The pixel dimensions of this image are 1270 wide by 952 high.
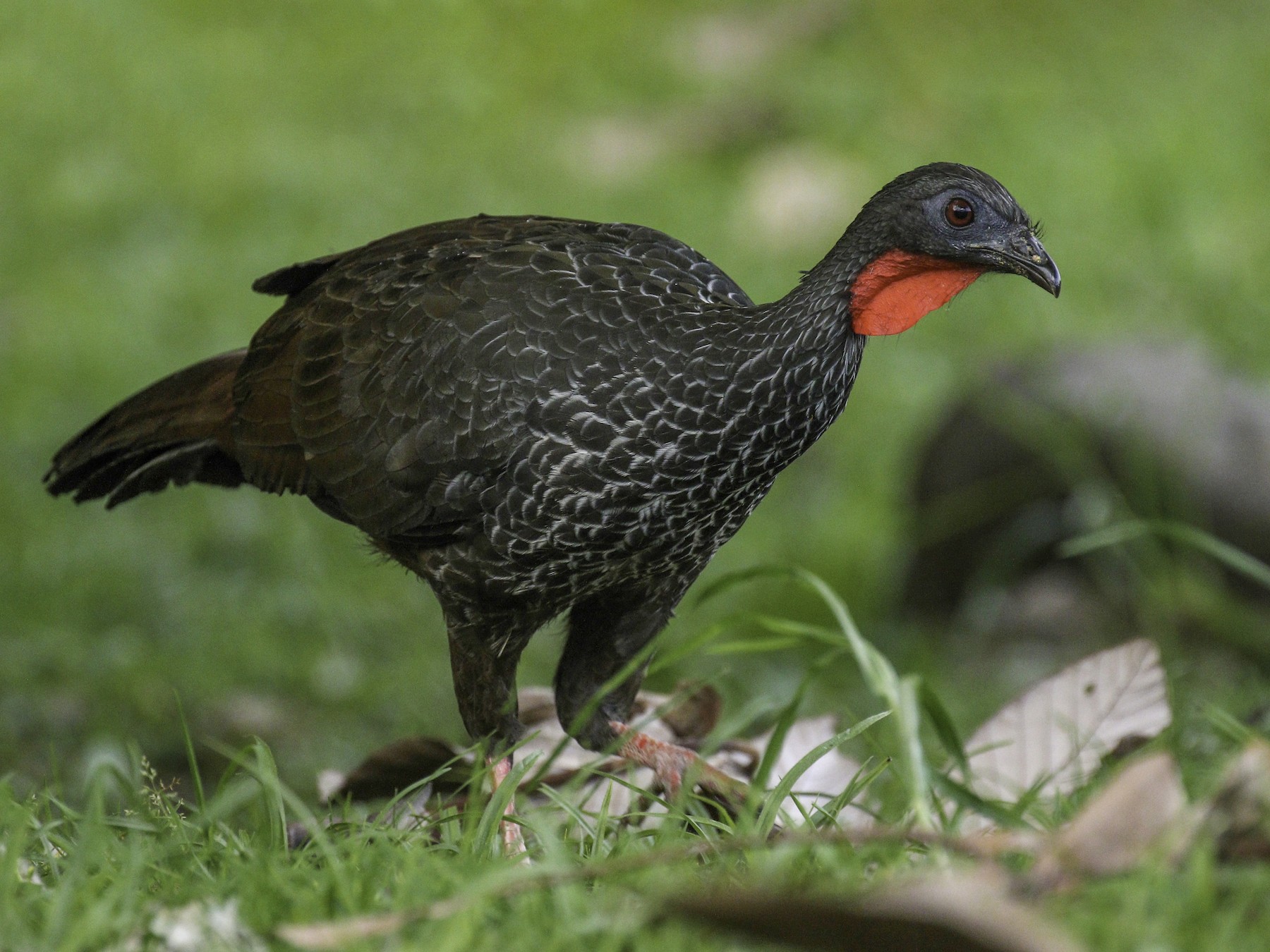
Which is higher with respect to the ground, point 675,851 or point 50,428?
point 50,428

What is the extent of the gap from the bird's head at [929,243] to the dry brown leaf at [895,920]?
59.4 inches

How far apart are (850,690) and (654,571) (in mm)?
2839

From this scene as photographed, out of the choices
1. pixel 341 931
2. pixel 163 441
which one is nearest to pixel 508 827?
pixel 341 931

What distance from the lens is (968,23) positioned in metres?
11.3

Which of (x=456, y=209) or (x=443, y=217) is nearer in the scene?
(x=443, y=217)

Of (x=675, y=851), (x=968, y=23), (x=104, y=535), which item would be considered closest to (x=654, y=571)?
(x=675, y=851)

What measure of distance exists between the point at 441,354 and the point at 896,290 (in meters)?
0.96

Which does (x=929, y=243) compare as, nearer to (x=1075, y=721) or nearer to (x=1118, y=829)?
(x=1075, y=721)

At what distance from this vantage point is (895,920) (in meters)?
1.79

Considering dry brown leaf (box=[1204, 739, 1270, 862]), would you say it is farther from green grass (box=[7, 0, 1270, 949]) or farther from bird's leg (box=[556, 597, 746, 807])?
bird's leg (box=[556, 597, 746, 807])

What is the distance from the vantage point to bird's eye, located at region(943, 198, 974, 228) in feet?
10.1

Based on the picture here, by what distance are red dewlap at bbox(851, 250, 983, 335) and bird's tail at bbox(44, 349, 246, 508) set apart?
5.19ft

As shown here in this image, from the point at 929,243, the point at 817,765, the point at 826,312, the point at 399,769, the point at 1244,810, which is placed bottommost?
the point at 817,765

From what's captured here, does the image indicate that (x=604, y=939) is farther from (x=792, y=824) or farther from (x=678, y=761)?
(x=678, y=761)
